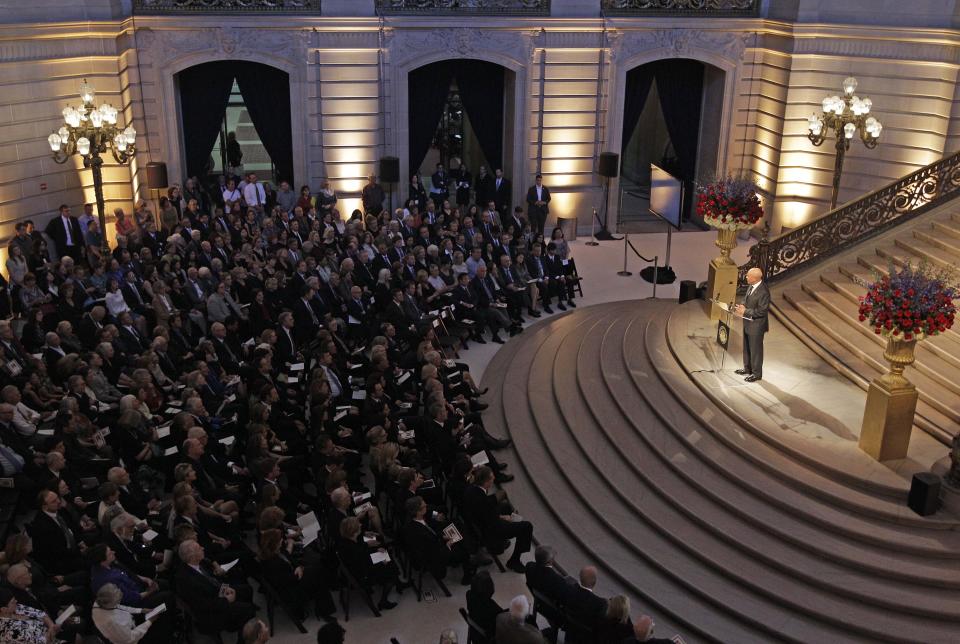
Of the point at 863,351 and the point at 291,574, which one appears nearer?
the point at 291,574

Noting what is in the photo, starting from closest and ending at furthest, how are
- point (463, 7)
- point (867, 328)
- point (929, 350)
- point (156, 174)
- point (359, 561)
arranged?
point (359, 561), point (929, 350), point (867, 328), point (156, 174), point (463, 7)

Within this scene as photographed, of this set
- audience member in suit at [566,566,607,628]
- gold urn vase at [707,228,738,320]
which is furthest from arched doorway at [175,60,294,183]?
audience member in suit at [566,566,607,628]

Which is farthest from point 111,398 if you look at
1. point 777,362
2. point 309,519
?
point 777,362

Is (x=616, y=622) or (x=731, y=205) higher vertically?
(x=731, y=205)

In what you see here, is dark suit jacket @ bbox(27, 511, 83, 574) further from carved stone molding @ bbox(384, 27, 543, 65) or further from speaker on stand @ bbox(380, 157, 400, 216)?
carved stone molding @ bbox(384, 27, 543, 65)

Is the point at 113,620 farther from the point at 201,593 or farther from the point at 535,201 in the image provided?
the point at 535,201

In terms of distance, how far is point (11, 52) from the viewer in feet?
54.4

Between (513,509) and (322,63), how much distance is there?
491 inches

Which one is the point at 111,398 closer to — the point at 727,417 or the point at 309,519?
the point at 309,519

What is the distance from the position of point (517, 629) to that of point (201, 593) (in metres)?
2.72

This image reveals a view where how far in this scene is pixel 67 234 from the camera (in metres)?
17.1

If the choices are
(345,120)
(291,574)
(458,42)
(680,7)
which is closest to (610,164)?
(680,7)

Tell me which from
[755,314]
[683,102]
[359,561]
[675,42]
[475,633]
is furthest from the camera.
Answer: [683,102]

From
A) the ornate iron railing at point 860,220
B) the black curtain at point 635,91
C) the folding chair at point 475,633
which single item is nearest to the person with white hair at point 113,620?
the folding chair at point 475,633
